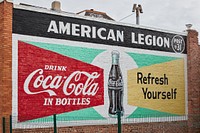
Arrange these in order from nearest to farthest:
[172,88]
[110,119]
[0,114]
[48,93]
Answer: [0,114] < [48,93] < [110,119] < [172,88]

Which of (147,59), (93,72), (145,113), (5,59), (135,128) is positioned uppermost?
(147,59)

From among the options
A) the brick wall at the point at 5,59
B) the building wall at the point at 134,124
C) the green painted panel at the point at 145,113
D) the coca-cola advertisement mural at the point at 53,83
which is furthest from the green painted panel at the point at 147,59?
the brick wall at the point at 5,59

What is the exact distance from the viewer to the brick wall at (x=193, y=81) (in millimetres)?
21117

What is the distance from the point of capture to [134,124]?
18.5m

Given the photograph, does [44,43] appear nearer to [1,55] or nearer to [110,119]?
[1,55]

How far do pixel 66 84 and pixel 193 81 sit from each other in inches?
318

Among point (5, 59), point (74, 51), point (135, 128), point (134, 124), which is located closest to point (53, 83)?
point (74, 51)

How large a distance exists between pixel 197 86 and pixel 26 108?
10.3m

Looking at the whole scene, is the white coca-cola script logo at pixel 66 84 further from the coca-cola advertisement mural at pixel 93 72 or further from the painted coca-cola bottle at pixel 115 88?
the painted coca-cola bottle at pixel 115 88

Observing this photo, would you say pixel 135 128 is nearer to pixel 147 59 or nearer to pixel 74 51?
pixel 147 59

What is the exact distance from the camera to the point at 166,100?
20.3 meters

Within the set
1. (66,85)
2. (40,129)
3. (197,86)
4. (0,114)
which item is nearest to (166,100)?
(197,86)

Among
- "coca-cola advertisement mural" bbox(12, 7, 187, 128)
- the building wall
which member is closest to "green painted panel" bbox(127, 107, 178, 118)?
"coca-cola advertisement mural" bbox(12, 7, 187, 128)

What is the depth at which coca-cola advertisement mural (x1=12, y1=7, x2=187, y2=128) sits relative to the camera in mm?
15352
